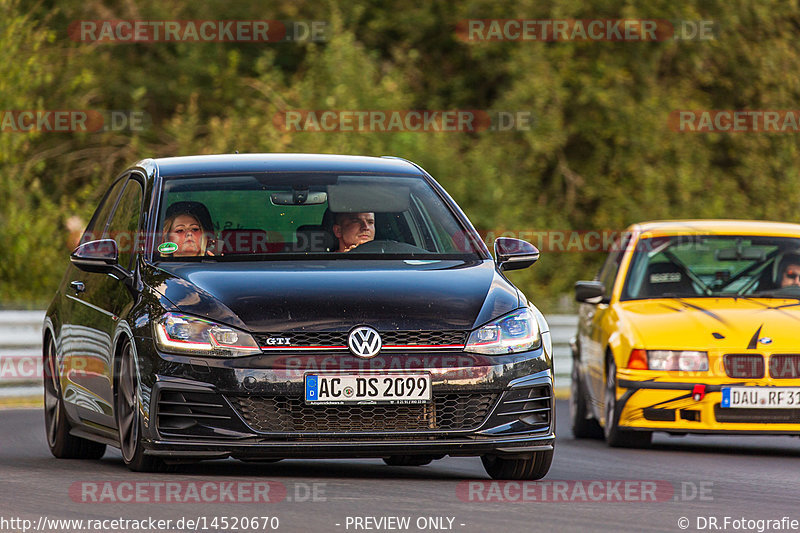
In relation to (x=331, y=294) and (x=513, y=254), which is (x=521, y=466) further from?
(x=331, y=294)

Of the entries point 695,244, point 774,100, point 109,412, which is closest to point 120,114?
point 774,100

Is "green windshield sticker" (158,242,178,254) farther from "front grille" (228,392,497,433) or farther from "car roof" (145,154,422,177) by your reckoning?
"front grille" (228,392,497,433)

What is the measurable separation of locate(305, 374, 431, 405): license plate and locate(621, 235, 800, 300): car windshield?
542 centimetres

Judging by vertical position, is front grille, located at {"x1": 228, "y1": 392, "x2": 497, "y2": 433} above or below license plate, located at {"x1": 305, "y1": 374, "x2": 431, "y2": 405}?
below

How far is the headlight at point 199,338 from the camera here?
840 cm

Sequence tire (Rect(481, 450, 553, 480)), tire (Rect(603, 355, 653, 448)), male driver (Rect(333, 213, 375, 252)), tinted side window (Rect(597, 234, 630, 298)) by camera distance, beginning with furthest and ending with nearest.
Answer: tinted side window (Rect(597, 234, 630, 298))
tire (Rect(603, 355, 653, 448))
male driver (Rect(333, 213, 375, 252))
tire (Rect(481, 450, 553, 480))

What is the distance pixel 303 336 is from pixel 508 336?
3.26ft

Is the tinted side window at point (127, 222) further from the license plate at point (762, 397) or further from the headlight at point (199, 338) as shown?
the license plate at point (762, 397)

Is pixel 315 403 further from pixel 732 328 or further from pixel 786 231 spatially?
pixel 786 231

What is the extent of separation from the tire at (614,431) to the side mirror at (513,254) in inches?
133

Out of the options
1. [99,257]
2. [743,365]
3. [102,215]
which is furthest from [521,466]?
[743,365]

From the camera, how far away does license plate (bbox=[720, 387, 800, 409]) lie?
1229 centimetres

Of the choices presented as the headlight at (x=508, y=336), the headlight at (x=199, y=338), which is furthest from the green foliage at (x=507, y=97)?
the headlight at (x=199, y=338)

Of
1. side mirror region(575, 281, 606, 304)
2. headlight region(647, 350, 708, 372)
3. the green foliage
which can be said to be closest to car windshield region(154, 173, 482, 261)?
headlight region(647, 350, 708, 372)
